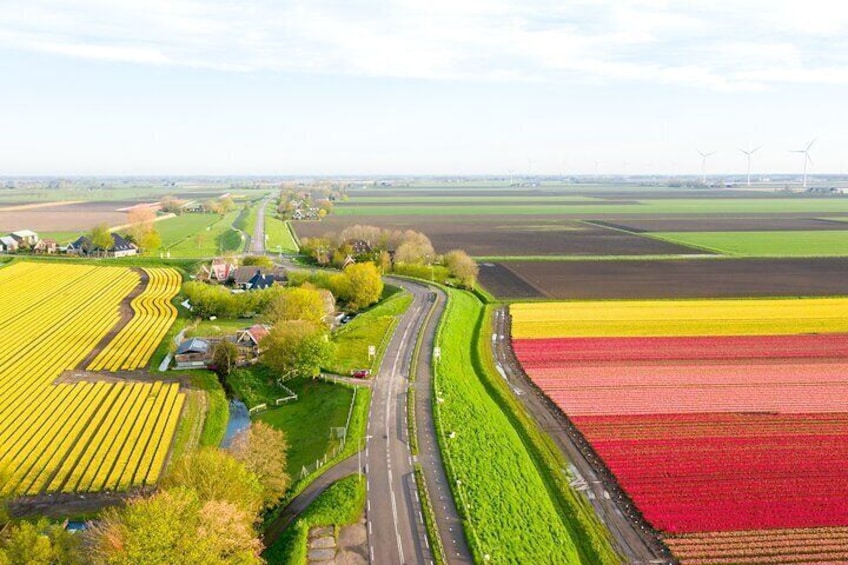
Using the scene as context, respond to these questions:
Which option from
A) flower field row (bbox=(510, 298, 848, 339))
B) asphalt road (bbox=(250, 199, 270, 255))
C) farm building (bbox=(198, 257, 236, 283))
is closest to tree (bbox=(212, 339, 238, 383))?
flower field row (bbox=(510, 298, 848, 339))

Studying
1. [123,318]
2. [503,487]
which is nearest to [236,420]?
[503,487]

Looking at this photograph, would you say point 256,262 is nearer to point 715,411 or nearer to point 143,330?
point 143,330

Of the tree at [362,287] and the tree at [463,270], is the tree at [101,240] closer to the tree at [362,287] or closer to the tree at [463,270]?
the tree at [362,287]

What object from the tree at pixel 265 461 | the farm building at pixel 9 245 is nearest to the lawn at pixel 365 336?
the tree at pixel 265 461

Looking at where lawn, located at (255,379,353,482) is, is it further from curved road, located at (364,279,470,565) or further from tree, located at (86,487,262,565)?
tree, located at (86,487,262,565)

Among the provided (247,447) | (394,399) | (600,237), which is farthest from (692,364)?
(600,237)
